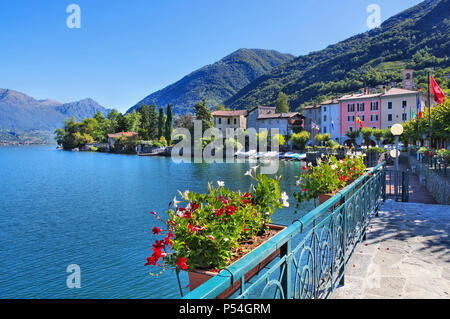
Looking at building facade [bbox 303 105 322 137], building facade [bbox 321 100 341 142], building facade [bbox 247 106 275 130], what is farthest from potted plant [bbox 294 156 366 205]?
building facade [bbox 247 106 275 130]

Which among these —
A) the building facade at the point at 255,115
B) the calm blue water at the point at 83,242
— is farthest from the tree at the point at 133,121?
the calm blue water at the point at 83,242

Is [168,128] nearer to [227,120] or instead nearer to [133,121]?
[227,120]

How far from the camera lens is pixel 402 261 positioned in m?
3.95

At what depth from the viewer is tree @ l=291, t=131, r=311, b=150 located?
2282 inches

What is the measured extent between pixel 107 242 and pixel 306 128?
58.0 metres

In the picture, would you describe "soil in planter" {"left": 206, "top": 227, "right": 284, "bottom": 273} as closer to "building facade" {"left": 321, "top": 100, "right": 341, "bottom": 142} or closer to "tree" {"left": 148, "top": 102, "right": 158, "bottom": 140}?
"building facade" {"left": 321, "top": 100, "right": 341, "bottom": 142}

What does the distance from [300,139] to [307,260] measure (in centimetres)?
5736

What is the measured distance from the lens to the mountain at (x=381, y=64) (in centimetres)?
9338

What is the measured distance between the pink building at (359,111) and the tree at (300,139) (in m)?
6.10

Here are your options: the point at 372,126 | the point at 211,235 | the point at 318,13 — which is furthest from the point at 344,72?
the point at 211,235

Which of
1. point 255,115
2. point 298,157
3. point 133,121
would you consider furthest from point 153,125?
point 298,157

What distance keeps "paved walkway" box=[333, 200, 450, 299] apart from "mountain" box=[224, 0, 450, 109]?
79460 mm

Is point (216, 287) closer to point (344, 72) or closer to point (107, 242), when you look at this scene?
point (107, 242)

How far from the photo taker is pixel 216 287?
1.33 metres
